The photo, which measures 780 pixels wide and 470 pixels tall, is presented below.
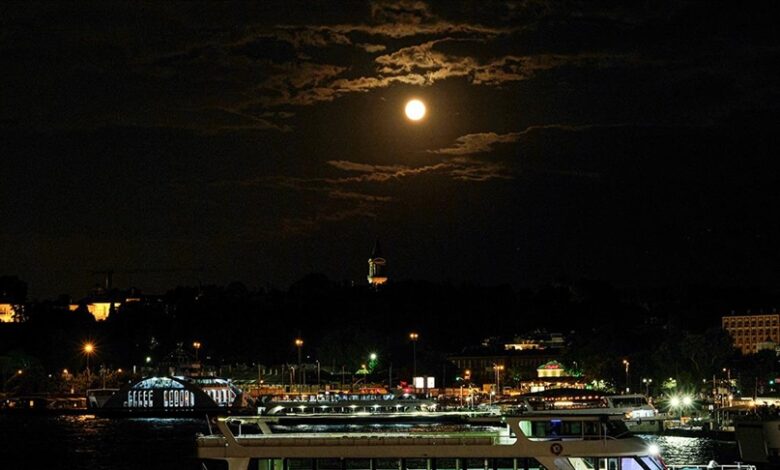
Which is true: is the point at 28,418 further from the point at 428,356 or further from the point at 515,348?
the point at 515,348

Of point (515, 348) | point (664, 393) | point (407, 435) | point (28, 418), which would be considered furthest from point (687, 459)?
point (515, 348)

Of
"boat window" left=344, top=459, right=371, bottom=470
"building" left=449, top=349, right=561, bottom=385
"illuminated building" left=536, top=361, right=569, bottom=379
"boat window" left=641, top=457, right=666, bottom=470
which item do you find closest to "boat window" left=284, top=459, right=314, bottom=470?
"boat window" left=344, top=459, right=371, bottom=470

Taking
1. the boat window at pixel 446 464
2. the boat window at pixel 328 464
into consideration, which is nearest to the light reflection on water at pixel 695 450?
the boat window at pixel 446 464

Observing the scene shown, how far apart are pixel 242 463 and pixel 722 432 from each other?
52.9 meters

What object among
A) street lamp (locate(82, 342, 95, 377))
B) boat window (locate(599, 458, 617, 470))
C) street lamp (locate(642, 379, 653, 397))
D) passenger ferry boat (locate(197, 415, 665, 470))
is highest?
street lamp (locate(82, 342, 95, 377))

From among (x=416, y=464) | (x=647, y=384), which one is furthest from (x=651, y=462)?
(x=647, y=384)

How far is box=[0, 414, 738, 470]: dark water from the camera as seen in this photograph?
227 feet

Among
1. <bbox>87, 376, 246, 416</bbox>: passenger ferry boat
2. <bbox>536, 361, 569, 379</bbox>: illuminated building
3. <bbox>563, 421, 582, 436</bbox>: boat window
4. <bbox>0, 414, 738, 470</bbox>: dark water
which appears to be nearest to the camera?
<bbox>563, 421, 582, 436</bbox>: boat window

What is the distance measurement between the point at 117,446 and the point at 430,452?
56582mm

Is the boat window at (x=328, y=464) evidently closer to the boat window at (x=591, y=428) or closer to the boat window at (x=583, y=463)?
the boat window at (x=583, y=463)

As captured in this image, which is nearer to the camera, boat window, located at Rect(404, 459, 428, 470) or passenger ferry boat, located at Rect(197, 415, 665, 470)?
passenger ferry boat, located at Rect(197, 415, 665, 470)

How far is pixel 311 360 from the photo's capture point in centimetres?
19100

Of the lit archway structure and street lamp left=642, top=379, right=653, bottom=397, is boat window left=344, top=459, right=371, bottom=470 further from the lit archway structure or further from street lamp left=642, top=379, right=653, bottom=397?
the lit archway structure

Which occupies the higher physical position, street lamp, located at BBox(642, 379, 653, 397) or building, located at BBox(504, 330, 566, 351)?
building, located at BBox(504, 330, 566, 351)
